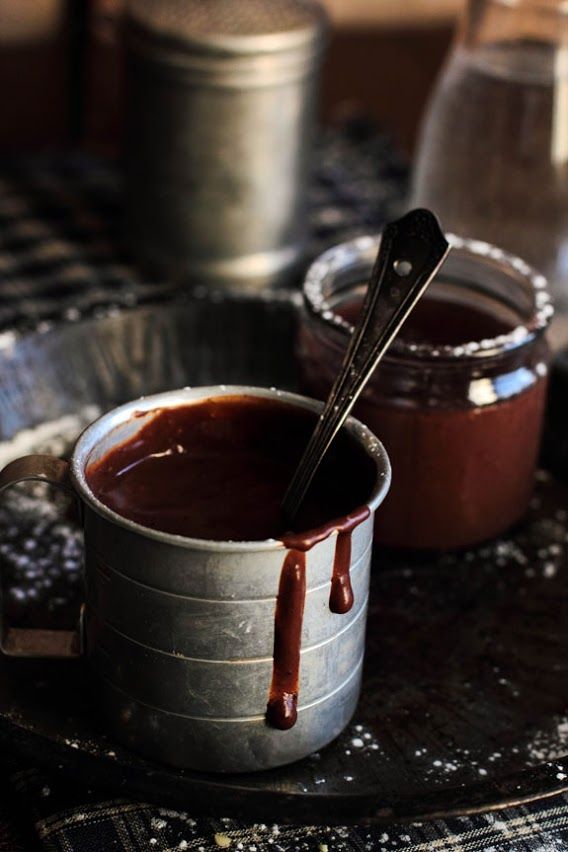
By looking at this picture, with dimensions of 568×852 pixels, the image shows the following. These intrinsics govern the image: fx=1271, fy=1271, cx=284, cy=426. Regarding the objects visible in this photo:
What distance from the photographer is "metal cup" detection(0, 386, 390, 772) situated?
536 millimetres

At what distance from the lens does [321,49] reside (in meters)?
1.19

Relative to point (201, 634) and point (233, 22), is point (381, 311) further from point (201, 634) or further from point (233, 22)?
point (233, 22)

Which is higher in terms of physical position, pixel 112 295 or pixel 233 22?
pixel 233 22

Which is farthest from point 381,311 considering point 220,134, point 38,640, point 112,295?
point 220,134

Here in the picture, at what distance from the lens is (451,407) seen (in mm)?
708

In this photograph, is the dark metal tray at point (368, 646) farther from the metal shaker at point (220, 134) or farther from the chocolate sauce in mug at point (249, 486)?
the metal shaker at point (220, 134)

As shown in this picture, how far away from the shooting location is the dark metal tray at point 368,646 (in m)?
0.58

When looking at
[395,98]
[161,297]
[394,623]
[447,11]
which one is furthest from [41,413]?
[447,11]

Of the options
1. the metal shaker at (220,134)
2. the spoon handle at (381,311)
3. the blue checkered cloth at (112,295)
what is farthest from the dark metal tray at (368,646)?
the metal shaker at (220,134)

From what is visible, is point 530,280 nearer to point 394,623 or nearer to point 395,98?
point 394,623

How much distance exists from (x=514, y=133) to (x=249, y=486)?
0.54 meters

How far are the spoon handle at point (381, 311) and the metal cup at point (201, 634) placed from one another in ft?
0.06

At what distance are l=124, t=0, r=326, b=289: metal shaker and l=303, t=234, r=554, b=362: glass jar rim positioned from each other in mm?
398

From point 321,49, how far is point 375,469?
0.71 metres
